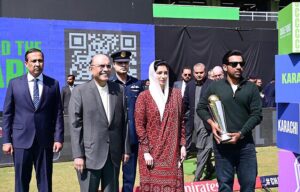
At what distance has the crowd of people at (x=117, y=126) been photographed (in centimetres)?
398

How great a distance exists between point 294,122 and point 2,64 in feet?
32.8

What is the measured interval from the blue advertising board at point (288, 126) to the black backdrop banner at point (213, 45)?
980 centimetres

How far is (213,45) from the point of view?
51.4 ft

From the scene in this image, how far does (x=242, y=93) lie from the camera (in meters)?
4.36

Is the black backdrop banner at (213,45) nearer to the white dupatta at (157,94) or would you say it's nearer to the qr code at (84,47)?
the qr code at (84,47)

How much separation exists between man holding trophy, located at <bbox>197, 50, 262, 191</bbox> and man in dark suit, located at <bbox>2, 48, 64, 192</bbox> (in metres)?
1.60

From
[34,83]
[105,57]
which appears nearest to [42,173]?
[34,83]

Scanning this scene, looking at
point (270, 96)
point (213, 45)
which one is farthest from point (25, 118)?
point (213, 45)

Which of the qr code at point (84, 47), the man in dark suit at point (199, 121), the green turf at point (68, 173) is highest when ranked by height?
the qr code at point (84, 47)

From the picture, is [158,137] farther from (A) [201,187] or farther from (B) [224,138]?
(A) [201,187]

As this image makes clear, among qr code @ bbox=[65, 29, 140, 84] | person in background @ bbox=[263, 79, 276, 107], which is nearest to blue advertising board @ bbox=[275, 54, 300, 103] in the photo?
person in background @ bbox=[263, 79, 276, 107]

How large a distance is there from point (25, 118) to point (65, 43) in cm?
948

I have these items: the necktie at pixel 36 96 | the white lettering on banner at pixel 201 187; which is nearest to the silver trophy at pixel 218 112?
the white lettering on banner at pixel 201 187

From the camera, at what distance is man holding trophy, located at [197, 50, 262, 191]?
435 cm
